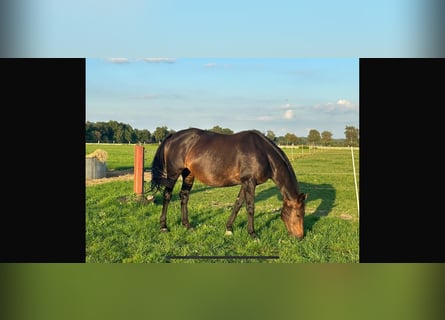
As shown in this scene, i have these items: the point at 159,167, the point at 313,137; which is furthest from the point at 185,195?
the point at 313,137

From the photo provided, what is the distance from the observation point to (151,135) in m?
7.66

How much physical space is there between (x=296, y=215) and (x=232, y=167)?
4.99 ft

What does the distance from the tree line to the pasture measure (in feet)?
0.95

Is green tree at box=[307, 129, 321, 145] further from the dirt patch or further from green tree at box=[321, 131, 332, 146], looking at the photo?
the dirt patch

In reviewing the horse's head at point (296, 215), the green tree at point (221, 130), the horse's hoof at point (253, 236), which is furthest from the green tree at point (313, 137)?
the horse's hoof at point (253, 236)

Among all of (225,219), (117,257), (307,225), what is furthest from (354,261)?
(117,257)

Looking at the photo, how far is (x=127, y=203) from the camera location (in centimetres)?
788

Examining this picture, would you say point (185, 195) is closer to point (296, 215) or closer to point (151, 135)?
point (151, 135)

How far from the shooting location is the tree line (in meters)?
7.58

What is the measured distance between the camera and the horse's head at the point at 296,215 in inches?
255

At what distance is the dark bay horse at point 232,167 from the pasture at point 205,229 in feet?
1.06

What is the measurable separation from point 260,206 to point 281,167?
2.59 metres

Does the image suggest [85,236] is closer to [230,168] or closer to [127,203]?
[127,203]

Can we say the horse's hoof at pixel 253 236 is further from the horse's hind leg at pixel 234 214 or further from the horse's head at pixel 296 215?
the horse's head at pixel 296 215
